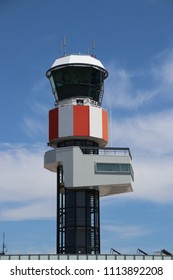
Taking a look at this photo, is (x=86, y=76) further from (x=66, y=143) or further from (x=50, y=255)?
(x=50, y=255)

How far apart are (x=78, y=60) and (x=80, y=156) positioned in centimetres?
1570

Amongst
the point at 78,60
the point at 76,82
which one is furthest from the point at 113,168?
the point at 78,60

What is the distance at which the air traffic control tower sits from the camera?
83.6 meters

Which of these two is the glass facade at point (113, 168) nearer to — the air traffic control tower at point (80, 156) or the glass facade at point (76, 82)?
the air traffic control tower at point (80, 156)

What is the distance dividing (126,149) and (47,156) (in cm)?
1163

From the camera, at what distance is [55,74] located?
91.0m

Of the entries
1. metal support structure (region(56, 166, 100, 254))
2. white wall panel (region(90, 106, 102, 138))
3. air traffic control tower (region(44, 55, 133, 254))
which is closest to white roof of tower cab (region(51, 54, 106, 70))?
air traffic control tower (region(44, 55, 133, 254))

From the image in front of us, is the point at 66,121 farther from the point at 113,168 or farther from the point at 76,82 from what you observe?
the point at 113,168

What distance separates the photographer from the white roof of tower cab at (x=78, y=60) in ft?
294

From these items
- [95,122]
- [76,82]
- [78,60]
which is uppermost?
[78,60]

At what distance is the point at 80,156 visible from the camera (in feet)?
275

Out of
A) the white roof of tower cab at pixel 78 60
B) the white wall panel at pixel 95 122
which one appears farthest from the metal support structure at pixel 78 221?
the white roof of tower cab at pixel 78 60
